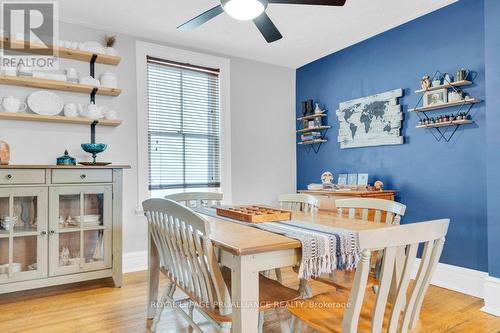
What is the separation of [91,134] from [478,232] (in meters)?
3.73

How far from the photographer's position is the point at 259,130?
448 centimetres

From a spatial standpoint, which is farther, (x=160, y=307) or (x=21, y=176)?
(x=21, y=176)

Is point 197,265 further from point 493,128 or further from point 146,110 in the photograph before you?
point 146,110

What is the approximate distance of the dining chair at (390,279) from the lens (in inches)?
41.3

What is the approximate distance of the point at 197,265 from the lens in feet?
4.61

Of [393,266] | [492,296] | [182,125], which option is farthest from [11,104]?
[492,296]

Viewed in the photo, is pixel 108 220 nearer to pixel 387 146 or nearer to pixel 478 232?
pixel 387 146

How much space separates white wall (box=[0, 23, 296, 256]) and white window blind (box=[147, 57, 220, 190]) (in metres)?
0.23

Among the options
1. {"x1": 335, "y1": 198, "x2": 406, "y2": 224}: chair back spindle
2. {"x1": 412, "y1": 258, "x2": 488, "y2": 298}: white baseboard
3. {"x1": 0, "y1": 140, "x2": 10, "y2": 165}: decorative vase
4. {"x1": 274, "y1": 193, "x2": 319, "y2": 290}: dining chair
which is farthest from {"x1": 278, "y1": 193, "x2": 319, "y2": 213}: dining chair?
{"x1": 0, "y1": 140, "x2": 10, "y2": 165}: decorative vase

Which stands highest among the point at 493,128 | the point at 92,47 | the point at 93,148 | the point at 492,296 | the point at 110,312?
the point at 92,47

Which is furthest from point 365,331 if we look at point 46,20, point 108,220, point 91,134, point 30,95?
point 46,20

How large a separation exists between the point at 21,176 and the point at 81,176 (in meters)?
0.42

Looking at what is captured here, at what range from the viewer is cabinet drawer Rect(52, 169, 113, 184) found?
8.86ft

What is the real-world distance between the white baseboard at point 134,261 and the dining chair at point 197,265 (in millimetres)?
1838
